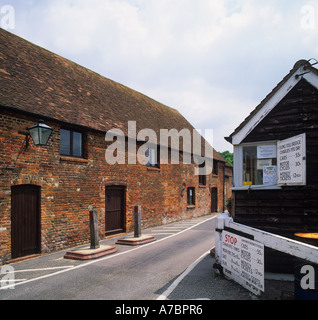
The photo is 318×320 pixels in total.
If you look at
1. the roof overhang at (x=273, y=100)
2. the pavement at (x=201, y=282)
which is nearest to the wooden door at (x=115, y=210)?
the pavement at (x=201, y=282)

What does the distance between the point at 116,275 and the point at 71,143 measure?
6.06 meters

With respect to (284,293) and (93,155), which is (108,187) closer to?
(93,155)

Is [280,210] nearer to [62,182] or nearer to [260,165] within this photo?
[260,165]

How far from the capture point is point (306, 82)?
23.5ft

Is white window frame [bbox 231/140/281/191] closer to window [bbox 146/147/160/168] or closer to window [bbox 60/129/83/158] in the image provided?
window [bbox 60/129/83/158]

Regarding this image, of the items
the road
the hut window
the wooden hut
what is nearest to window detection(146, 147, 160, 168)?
the road

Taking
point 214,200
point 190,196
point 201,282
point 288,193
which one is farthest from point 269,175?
point 214,200

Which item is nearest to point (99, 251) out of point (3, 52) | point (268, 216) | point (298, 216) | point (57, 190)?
point (57, 190)

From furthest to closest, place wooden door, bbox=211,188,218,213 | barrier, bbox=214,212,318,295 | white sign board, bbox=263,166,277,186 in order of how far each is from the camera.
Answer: wooden door, bbox=211,188,218,213 → white sign board, bbox=263,166,277,186 → barrier, bbox=214,212,318,295

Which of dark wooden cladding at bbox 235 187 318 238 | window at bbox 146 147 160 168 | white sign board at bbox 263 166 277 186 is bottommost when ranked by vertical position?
dark wooden cladding at bbox 235 187 318 238

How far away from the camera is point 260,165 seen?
743cm

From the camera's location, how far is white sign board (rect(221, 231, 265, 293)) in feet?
17.1

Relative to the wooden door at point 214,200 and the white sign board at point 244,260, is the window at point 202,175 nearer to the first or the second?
the wooden door at point 214,200

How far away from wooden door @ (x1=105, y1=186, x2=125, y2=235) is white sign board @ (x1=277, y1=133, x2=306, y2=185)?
27.4 feet
